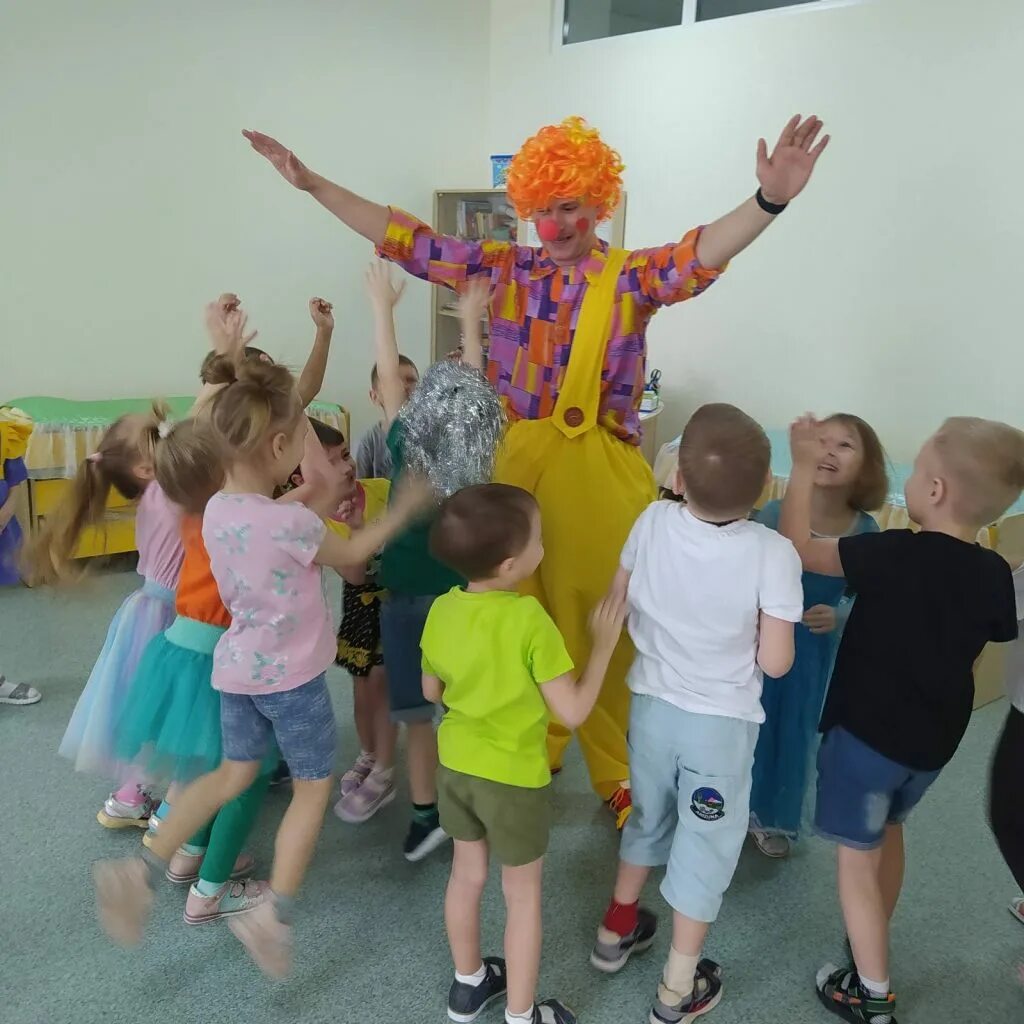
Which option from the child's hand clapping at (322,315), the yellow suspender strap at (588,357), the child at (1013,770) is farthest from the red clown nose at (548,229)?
the child at (1013,770)

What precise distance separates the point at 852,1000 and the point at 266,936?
1117 mm

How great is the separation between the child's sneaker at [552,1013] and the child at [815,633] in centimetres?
70

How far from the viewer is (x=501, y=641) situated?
1.38 metres

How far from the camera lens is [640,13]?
14.4 feet

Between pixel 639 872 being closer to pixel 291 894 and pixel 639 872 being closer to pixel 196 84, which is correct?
pixel 291 894

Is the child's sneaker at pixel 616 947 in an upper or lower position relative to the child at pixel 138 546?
lower

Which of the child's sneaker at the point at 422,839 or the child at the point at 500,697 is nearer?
the child at the point at 500,697

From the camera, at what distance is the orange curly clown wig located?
1.87m

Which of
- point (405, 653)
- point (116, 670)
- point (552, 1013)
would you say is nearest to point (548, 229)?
point (405, 653)

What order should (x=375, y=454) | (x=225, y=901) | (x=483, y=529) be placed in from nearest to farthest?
(x=483, y=529)
(x=225, y=901)
(x=375, y=454)

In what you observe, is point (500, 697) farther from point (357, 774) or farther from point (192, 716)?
point (357, 774)

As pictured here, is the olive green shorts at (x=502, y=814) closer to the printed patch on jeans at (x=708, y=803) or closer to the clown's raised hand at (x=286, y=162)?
the printed patch on jeans at (x=708, y=803)

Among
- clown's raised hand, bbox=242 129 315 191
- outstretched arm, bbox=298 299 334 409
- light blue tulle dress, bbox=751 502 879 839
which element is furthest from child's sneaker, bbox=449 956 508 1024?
clown's raised hand, bbox=242 129 315 191

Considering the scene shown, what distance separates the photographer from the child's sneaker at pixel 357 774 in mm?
2264
